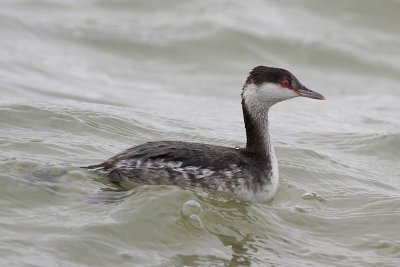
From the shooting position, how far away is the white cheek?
29.0 feet

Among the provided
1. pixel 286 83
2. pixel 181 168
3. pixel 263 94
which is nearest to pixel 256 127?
pixel 263 94

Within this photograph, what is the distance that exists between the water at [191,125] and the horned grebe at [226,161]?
0.45ft

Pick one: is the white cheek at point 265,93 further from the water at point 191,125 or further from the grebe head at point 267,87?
the water at point 191,125

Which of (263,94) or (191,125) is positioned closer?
(263,94)

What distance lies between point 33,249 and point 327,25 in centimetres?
1213

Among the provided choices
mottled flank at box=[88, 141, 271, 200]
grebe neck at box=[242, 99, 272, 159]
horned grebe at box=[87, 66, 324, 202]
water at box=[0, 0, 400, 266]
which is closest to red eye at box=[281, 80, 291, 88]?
horned grebe at box=[87, 66, 324, 202]

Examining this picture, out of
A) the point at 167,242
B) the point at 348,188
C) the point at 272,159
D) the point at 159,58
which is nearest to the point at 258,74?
the point at 272,159

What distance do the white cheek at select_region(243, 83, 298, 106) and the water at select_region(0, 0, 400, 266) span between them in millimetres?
945

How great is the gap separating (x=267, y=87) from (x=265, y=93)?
0.22 ft

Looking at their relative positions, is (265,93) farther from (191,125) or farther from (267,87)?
(191,125)

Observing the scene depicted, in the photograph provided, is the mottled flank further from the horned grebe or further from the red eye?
the red eye

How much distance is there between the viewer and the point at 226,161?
840cm

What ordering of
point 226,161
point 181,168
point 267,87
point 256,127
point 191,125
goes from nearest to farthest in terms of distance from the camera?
point 181,168 < point 226,161 < point 267,87 < point 256,127 < point 191,125

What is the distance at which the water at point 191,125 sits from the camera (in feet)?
24.1
